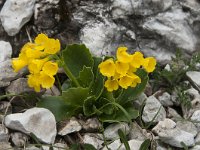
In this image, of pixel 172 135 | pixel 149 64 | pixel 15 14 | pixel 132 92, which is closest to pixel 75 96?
pixel 132 92

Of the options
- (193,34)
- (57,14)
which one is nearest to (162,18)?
(193,34)

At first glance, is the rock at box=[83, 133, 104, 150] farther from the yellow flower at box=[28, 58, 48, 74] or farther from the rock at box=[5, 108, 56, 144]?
the yellow flower at box=[28, 58, 48, 74]

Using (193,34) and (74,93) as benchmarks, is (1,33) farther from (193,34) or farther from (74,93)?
(193,34)

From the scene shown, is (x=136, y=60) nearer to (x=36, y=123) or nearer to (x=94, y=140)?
(x=94, y=140)

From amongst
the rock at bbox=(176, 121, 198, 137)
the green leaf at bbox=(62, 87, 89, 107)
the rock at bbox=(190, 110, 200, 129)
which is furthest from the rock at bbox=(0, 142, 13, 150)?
the rock at bbox=(190, 110, 200, 129)

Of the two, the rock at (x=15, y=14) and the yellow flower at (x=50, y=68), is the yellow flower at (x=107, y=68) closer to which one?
the yellow flower at (x=50, y=68)

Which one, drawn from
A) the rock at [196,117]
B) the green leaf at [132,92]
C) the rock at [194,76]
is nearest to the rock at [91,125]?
the green leaf at [132,92]
